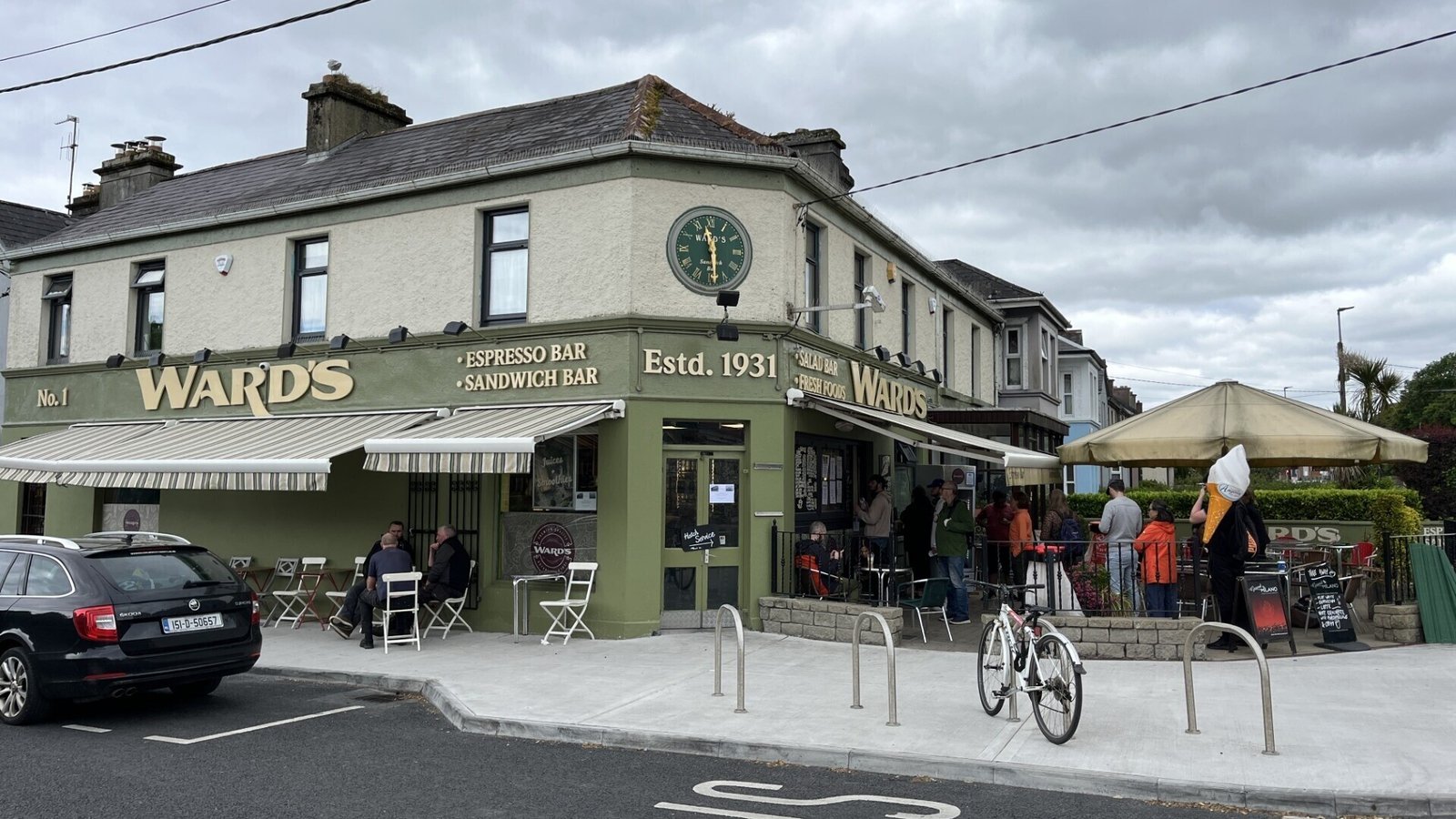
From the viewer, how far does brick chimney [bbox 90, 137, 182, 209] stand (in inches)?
763

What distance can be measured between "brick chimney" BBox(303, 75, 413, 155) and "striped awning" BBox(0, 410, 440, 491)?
4863mm

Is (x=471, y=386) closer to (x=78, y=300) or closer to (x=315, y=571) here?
(x=315, y=571)

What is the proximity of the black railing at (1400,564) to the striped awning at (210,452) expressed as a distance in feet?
36.1

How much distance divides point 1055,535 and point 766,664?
5.70 metres

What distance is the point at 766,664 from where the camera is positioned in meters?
10.0

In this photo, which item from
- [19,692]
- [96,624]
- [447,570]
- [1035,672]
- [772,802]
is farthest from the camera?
[447,570]

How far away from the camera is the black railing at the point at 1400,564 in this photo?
35.5 ft

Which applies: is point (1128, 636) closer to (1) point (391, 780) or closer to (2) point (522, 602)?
(2) point (522, 602)

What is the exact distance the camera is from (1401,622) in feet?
34.8

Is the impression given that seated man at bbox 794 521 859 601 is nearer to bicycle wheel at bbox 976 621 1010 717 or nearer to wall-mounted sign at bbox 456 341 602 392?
wall-mounted sign at bbox 456 341 602 392

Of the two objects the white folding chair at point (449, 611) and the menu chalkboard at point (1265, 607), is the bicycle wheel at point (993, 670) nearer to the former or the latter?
the menu chalkboard at point (1265, 607)

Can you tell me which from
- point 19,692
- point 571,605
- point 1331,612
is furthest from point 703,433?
point 19,692

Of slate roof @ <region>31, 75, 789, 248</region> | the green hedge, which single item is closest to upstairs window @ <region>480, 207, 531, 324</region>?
slate roof @ <region>31, 75, 789, 248</region>

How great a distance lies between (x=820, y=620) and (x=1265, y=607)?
4502 mm
